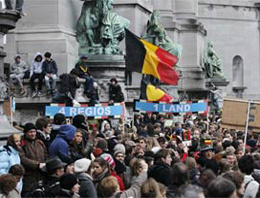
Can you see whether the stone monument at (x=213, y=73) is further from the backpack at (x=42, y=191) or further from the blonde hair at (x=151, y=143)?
the backpack at (x=42, y=191)

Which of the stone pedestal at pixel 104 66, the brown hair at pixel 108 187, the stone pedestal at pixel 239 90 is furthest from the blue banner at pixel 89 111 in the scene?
the stone pedestal at pixel 239 90

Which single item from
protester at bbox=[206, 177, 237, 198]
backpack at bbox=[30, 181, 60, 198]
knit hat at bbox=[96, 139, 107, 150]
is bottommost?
backpack at bbox=[30, 181, 60, 198]

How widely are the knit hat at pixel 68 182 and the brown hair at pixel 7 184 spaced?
583 mm

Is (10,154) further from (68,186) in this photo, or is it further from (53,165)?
(68,186)

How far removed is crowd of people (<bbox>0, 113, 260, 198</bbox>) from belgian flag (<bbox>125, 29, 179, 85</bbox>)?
4.47m

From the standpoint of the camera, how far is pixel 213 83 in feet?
146

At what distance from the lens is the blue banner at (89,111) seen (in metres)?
16.0

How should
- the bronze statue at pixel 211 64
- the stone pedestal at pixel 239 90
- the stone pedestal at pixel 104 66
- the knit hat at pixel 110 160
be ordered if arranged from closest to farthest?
the knit hat at pixel 110 160, the stone pedestal at pixel 104 66, the bronze statue at pixel 211 64, the stone pedestal at pixel 239 90

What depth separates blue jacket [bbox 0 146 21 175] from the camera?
9.94 metres

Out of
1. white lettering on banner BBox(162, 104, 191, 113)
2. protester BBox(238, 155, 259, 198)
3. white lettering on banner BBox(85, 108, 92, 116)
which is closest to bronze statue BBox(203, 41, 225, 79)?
white lettering on banner BBox(162, 104, 191, 113)

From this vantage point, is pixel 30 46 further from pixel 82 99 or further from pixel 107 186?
pixel 107 186

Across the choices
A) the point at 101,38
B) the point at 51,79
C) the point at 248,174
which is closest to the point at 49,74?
the point at 51,79

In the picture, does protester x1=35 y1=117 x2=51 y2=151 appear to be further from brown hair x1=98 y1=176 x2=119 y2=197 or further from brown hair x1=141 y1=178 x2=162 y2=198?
brown hair x1=141 y1=178 x2=162 y2=198

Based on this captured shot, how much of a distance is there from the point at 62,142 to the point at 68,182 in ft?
7.27
